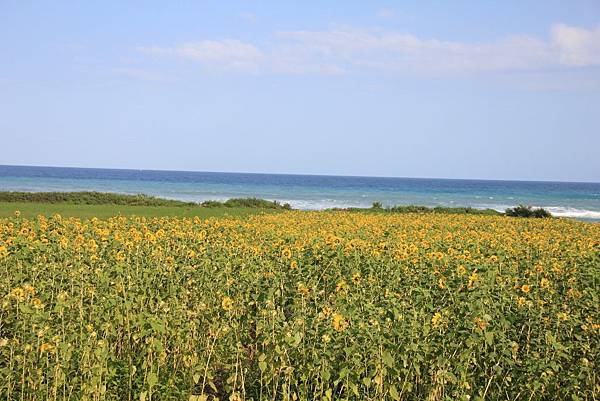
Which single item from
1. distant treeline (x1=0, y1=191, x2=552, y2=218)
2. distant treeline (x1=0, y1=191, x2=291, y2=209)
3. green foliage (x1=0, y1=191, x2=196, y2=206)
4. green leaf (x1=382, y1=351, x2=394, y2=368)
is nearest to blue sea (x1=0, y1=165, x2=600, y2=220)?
distant treeline (x1=0, y1=191, x2=552, y2=218)

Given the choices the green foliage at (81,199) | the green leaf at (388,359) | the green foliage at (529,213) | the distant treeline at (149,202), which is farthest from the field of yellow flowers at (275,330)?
the green foliage at (81,199)

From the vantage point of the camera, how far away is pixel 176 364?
6734 millimetres

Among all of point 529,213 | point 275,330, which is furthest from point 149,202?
point 275,330

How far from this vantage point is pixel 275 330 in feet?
19.6

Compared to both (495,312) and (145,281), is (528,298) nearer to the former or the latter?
(495,312)

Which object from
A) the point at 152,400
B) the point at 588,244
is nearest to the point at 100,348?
the point at 152,400

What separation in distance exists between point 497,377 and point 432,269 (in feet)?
7.96

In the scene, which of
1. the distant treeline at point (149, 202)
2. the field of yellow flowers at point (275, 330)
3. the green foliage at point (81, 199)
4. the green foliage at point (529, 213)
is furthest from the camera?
the green foliage at point (81, 199)

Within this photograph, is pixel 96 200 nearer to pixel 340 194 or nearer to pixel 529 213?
pixel 529 213

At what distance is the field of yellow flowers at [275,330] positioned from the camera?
18.6 ft

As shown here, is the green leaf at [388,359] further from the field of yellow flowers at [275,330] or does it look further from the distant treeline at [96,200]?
the distant treeline at [96,200]

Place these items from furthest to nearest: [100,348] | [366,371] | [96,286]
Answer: [96,286]
[366,371]
[100,348]

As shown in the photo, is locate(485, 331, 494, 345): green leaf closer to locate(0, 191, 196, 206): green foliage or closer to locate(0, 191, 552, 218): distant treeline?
locate(0, 191, 552, 218): distant treeline

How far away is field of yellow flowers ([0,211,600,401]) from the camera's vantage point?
568 centimetres
